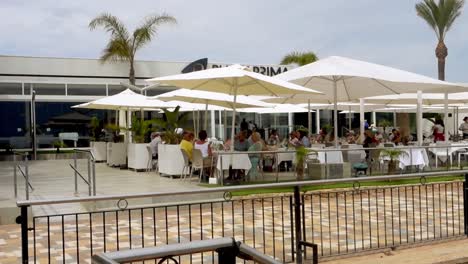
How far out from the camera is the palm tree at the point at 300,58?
38938 mm

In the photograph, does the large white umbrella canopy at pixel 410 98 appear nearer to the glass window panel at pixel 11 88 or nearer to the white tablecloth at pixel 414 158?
the white tablecloth at pixel 414 158

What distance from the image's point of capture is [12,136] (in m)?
25.4

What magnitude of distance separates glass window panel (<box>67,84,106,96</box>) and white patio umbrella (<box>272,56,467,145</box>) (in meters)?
13.8

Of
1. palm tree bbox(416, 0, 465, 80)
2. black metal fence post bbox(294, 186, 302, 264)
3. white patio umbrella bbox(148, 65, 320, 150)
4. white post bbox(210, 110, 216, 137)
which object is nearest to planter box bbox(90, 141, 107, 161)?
white post bbox(210, 110, 216, 137)

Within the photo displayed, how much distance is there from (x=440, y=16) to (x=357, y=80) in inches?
1080

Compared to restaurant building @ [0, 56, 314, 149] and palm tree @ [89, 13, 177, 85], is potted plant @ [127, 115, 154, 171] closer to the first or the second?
restaurant building @ [0, 56, 314, 149]

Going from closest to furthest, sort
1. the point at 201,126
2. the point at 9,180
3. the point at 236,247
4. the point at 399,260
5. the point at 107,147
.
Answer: the point at 236,247 < the point at 399,260 < the point at 9,180 < the point at 107,147 < the point at 201,126

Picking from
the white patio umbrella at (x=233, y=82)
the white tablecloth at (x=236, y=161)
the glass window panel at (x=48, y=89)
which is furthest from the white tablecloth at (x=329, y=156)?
the glass window panel at (x=48, y=89)

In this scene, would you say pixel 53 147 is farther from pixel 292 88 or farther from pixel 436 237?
pixel 436 237

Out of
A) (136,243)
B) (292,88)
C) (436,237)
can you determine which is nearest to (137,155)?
(292,88)

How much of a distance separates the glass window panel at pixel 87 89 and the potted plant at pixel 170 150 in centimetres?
1151

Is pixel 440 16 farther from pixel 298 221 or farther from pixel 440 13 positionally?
pixel 298 221

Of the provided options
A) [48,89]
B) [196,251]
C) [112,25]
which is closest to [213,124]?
[112,25]

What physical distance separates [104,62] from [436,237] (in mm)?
21418
